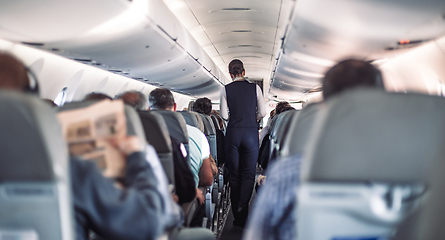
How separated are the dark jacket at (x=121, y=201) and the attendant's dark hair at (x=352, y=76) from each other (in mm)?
776

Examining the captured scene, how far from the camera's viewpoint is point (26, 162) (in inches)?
42.2

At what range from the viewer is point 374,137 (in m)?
1.11

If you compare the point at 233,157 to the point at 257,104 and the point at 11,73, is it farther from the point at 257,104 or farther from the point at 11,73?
the point at 11,73

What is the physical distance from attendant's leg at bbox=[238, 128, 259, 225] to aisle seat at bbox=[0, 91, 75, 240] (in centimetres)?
293

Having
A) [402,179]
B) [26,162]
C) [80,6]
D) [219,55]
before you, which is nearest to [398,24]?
[402,179]

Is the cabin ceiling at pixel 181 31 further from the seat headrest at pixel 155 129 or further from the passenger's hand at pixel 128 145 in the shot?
the passenger's hand at pixel 128 145

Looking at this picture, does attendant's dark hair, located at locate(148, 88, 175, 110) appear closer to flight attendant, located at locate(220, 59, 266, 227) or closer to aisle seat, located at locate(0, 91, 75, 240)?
flight attendant, located at locate(220, 59, 266, 227)

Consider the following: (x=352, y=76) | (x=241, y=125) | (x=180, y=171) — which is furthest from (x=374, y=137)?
(x=241, y=125)

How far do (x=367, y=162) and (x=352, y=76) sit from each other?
0.33 m

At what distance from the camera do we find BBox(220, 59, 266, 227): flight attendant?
395 cm

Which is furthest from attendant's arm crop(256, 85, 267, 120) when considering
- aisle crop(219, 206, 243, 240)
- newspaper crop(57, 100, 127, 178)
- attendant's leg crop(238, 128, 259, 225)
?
newspaper crop(57, 100, 127, 178)

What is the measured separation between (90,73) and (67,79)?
0.62 m

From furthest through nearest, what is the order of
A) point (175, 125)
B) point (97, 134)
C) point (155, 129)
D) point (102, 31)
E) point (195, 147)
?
point (102, 31) → point (195, 147) → point (175, 125) → point (155, 129) → point (97, 134)

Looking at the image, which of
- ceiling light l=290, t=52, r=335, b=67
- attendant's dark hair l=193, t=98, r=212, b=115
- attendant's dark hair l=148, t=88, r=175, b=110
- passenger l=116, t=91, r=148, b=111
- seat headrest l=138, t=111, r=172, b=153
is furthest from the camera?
ceiling light l=290, t=52, r=335, b=67
